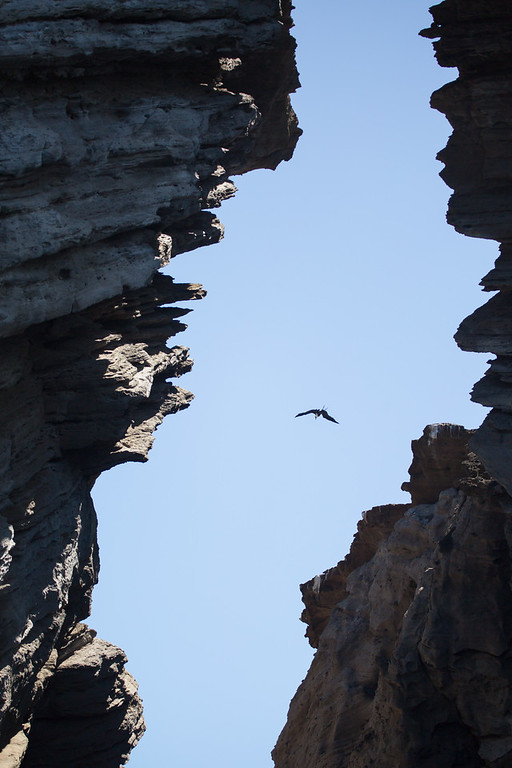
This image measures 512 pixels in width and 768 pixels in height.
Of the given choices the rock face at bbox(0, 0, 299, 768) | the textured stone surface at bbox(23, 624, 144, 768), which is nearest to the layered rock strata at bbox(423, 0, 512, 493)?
the rock face at bbox(0, 0, 299, 768)

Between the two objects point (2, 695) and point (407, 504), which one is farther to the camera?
→ point (407, 504)

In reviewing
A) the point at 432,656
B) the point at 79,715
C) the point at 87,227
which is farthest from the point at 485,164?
the point at 79,715

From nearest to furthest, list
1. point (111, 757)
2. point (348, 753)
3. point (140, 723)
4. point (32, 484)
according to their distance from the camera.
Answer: point (32, 484)
point (348, 753)
point (111, 757)
point (140, 723)

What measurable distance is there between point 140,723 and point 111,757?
2.69 m

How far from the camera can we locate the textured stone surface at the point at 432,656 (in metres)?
28.4

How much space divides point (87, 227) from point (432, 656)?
1772cm

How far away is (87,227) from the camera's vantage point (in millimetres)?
24172

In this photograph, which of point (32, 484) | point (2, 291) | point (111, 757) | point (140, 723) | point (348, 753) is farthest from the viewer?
point (140, 723)

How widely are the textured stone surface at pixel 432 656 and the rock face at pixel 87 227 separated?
11181mm

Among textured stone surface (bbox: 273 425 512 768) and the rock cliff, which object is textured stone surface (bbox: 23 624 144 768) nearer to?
textured stone surface (bbox: 273 425 512 768)

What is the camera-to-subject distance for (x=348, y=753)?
32.2 meters

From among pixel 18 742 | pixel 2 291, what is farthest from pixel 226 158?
pixel 18 742

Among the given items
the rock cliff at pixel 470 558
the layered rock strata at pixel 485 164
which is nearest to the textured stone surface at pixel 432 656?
the rock cliff at pixel 470 558

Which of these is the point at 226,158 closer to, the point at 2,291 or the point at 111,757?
the point at 2,291
